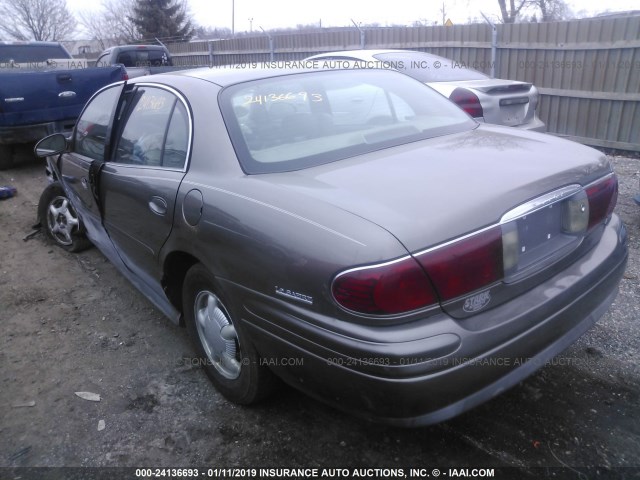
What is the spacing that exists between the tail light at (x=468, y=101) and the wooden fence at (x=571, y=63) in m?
3.21

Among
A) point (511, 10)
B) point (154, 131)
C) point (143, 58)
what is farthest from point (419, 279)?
point (511, 10)

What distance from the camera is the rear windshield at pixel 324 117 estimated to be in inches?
100

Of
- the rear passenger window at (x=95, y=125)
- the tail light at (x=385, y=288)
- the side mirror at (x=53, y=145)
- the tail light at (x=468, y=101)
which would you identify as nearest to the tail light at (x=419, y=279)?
the tail light at (x=385, y=288)

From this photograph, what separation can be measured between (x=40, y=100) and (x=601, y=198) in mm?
7631

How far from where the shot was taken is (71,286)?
14.4ft

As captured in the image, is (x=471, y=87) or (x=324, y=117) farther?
(x=471, y=87)

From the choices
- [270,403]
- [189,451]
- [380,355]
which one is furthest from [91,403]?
[380,355]

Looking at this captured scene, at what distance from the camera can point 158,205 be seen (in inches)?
112

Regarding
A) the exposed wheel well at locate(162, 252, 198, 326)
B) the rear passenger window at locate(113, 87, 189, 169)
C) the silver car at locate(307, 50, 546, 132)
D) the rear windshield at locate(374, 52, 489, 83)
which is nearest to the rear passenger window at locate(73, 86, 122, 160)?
the rear passenger window at locate(113, 87, 189, 169)

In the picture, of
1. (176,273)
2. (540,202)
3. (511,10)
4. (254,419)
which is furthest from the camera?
(511,10)

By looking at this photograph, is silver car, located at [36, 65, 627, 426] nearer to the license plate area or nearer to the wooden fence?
the license plate area

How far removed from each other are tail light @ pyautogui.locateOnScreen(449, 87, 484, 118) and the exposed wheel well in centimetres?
445

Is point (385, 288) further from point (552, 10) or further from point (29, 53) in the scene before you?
point (552, 10)

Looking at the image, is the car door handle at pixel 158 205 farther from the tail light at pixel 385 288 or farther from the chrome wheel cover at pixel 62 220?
the chrome wheel cover at pixel 62 220
